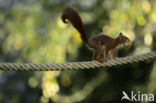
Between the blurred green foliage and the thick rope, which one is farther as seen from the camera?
the blurred green foliage

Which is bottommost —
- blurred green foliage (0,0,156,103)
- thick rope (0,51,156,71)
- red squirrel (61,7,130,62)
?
blurred green foliage (0,0,156,103)

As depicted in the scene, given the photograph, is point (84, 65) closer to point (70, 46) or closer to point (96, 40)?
point (96, 40)

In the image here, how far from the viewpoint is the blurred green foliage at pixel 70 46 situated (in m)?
2.97

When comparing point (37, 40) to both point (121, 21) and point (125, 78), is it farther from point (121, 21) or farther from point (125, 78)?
point (125, 78)

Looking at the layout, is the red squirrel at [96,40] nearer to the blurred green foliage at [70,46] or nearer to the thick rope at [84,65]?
the thick rope at [84,65]

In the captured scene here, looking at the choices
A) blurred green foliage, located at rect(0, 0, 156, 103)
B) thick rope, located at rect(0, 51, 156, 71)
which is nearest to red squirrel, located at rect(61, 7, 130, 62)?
thick rope, located at rect(0, 51, 156, 71)

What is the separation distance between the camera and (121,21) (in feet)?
9.65

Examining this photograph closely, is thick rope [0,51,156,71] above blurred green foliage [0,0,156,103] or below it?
above

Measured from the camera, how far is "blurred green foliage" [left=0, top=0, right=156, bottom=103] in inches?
117

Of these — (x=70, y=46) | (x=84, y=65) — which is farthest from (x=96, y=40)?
(x=70, y=46)

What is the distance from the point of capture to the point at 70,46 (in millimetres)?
3176

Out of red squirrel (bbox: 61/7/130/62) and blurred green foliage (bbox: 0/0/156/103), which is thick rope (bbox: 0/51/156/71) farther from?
blurred green foliage (bbox: 0/0/156/103)

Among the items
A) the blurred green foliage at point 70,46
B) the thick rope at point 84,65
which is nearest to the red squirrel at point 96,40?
the thick rope at point 84,65

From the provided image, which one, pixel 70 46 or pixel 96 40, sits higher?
pixel 96 40
